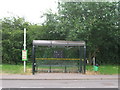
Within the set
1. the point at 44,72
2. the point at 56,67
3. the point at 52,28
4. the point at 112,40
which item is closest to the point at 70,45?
the point at 56,67

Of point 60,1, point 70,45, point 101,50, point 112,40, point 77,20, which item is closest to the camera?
point 70,45

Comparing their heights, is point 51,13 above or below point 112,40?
above

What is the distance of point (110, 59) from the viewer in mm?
22375

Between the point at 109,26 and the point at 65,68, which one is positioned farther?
the point at 109,26

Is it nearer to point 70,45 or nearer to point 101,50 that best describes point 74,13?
point 70,45

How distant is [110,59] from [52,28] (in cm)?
897

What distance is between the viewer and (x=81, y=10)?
1634 centimetres

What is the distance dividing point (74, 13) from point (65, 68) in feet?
18.9

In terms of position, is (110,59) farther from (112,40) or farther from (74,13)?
(74,13)

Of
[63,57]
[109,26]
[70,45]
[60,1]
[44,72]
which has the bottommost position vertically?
[44,72]

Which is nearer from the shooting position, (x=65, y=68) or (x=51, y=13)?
(x=65, y=68)

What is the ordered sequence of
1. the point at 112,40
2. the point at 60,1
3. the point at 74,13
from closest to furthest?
the point at 74,13 → the point at 60,1 → the point at 112,40

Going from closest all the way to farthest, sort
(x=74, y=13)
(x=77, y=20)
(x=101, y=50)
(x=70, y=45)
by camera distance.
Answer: (x=70, y=45) → (x=77, y=20) → (x=74, y=13) → (x=101, y=50)

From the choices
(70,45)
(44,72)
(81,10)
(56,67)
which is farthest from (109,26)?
(44,72)
